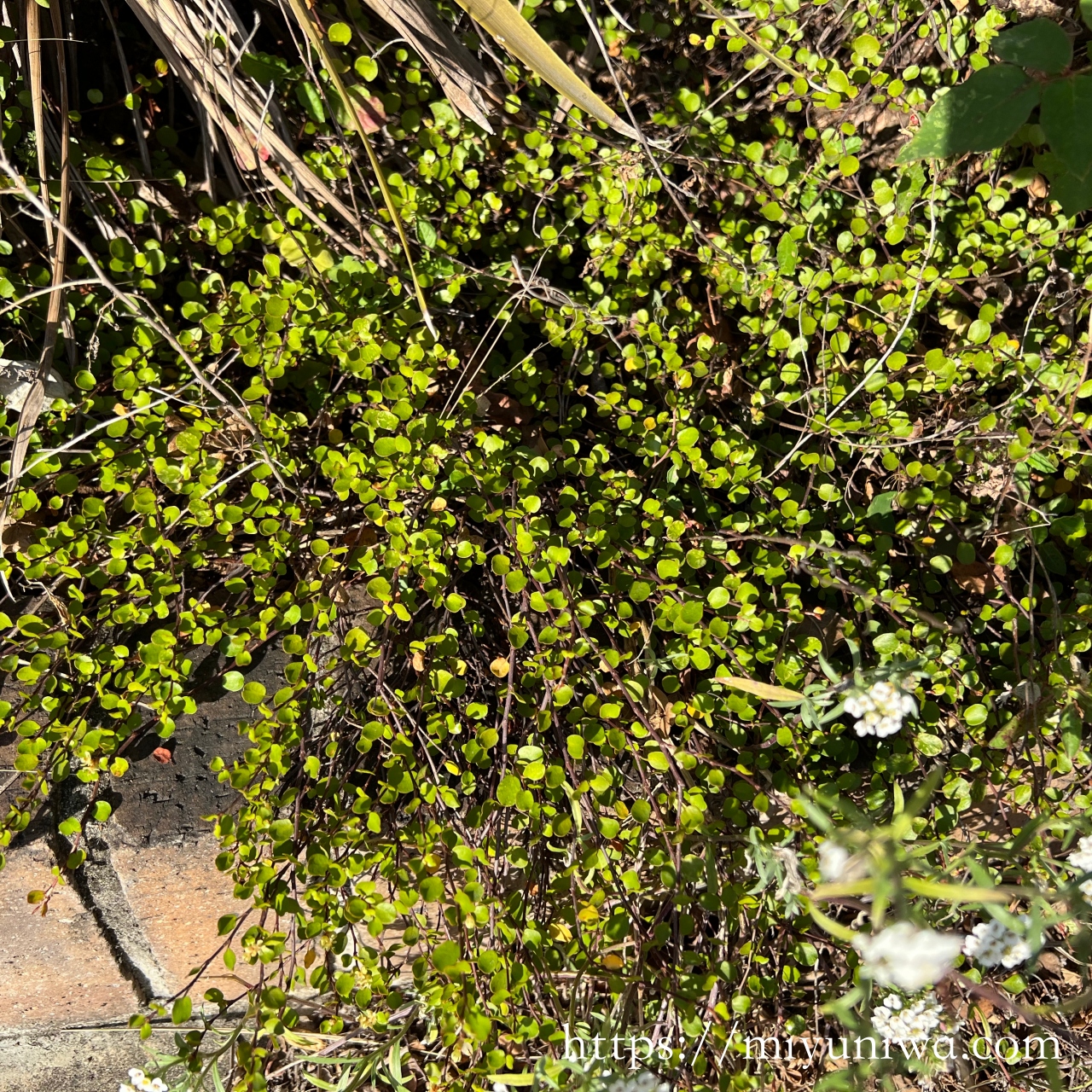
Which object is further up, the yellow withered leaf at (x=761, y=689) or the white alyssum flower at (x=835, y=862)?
the white alyssum flower at (x=835, y=862)

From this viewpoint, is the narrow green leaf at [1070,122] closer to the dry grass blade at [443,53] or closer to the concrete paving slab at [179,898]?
the dry grass blade at [443,53]

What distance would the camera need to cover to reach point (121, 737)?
61.1 inches

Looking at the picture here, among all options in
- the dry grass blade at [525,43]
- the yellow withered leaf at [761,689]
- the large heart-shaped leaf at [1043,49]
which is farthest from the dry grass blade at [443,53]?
the yellow withered leaf at [761,689]

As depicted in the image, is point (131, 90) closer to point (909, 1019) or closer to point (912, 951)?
point (912, 951)

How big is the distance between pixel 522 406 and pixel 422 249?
0.42m

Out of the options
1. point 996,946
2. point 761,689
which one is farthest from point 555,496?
point 996,946

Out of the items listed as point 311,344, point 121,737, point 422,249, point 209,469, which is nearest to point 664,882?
point 121,737

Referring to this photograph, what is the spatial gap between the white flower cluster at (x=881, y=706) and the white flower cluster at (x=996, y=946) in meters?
0.33

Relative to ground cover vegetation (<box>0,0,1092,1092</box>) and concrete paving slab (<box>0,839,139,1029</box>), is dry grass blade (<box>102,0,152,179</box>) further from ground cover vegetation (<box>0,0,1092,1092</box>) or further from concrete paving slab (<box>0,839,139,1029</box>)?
concrete paving slab (<box>0,839,139,1029</box>)

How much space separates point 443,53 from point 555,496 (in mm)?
995

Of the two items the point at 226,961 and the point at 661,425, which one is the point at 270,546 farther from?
the point at 661,425

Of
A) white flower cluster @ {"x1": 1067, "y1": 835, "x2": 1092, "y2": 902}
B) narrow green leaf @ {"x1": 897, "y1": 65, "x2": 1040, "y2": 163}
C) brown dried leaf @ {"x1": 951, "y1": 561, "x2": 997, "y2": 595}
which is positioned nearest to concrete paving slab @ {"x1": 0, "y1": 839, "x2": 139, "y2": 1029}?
white flower cluster @ {"x1": 1067, "y1": 835, "x2": 1092, "y2": 902}

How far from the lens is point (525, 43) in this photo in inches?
57.7

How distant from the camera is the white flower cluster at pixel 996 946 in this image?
121 cm
